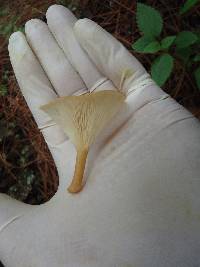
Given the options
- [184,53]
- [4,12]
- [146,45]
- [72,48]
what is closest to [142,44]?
[146,45]

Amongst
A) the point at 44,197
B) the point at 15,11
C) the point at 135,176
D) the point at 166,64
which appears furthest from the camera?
the point at 15,11

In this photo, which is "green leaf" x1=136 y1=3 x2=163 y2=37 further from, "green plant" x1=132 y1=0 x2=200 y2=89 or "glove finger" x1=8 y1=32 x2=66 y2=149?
"glove finger" x1=8 y1=32 x2=66 y2=149

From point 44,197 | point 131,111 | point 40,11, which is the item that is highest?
point 40,11

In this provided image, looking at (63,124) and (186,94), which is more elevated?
(63,124)

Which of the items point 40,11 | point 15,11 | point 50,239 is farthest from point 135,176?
point 15,11

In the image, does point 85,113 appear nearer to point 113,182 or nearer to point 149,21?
→ point 113,182

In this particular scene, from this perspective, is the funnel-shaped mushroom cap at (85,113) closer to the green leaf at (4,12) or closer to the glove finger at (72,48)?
the glove finger at (72,48)

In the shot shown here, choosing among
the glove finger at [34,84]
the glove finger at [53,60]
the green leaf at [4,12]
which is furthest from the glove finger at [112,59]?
the green leaf at [4,12]

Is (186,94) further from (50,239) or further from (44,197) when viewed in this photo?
(50,239)
